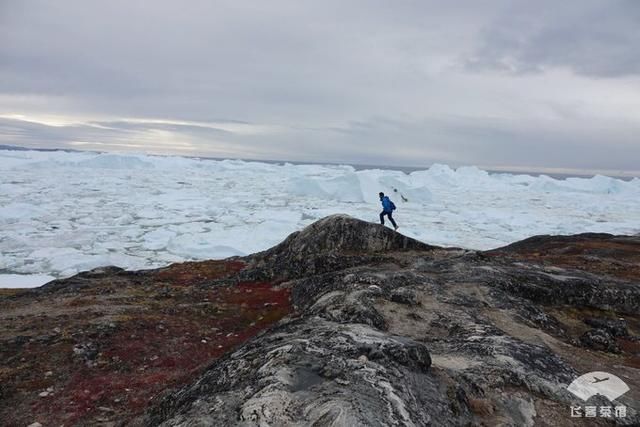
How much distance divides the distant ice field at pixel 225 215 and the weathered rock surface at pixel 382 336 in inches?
326

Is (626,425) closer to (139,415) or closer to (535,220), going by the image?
(139,415)

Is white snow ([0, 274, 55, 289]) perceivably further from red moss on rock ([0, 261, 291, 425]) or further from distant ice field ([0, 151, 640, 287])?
red moss on rock ([0, 261, 291, 425])

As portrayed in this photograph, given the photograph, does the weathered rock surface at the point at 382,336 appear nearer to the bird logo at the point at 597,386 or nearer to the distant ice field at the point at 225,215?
the bird logo at the point at 597,386

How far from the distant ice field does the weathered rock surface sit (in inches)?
326

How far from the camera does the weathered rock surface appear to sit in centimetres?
594

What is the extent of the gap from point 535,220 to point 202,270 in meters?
52.7

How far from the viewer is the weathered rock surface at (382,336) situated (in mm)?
5941

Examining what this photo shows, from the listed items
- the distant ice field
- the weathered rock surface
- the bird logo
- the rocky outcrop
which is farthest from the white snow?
the bird logo

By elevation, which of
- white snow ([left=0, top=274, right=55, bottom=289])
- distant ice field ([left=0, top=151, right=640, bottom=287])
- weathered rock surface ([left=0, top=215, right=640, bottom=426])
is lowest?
white snow ([left=0, top=274, right=55, bottom=289])

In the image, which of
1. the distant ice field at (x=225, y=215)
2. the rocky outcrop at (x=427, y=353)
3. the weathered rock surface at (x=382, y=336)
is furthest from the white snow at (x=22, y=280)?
the rocky outcrop at (x=427, y=353)

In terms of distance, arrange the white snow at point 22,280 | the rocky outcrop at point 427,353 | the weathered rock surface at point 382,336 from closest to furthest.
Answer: the rocky outcrop at point 427,353, the weathered rock surface at point 382,336, the white snow at point 22,280

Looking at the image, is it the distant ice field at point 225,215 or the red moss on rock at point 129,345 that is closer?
the red moss on rock at point 129,345

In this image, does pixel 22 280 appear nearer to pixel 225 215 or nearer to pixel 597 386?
pixel 225 215

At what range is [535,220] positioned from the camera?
60.3m
